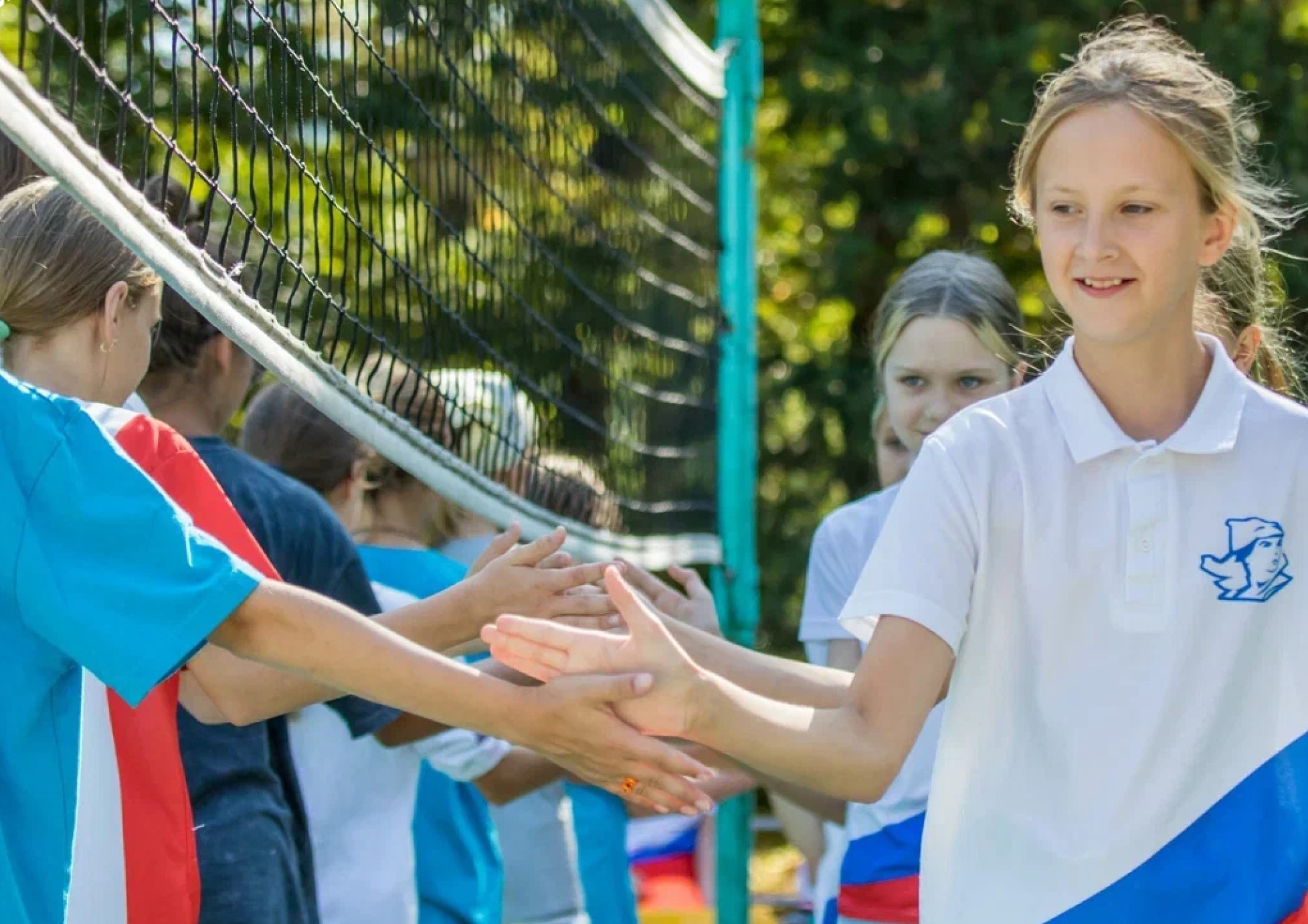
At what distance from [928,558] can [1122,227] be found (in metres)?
0.50

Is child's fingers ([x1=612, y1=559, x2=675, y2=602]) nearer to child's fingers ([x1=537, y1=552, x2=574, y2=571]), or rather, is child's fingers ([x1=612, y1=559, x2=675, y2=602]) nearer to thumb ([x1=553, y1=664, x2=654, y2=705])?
child's fingers ([x1=537, y1=552, x2=574, y2=571])

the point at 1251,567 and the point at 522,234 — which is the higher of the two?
the point at 522,234

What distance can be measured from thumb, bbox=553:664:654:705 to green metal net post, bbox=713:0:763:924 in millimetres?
2740

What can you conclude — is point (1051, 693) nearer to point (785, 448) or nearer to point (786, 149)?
point (785, 448)

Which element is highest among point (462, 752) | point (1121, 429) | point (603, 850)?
point (1121, 429)

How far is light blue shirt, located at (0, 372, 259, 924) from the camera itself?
2.24 m

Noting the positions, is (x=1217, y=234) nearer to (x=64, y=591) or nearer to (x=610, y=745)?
(x=610, y=745)

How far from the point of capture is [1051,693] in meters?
2.33

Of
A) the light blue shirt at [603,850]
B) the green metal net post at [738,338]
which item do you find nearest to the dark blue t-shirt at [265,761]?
the light blue shirt at [603,850]

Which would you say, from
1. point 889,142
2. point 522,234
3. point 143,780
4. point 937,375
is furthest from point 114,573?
point 889,142

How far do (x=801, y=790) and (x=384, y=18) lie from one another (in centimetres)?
187

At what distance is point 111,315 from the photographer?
262 cm

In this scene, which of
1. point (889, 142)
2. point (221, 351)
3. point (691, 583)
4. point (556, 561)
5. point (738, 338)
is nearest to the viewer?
point (556, 561)

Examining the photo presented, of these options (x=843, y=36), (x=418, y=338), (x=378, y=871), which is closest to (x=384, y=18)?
(x=418, y=338)
